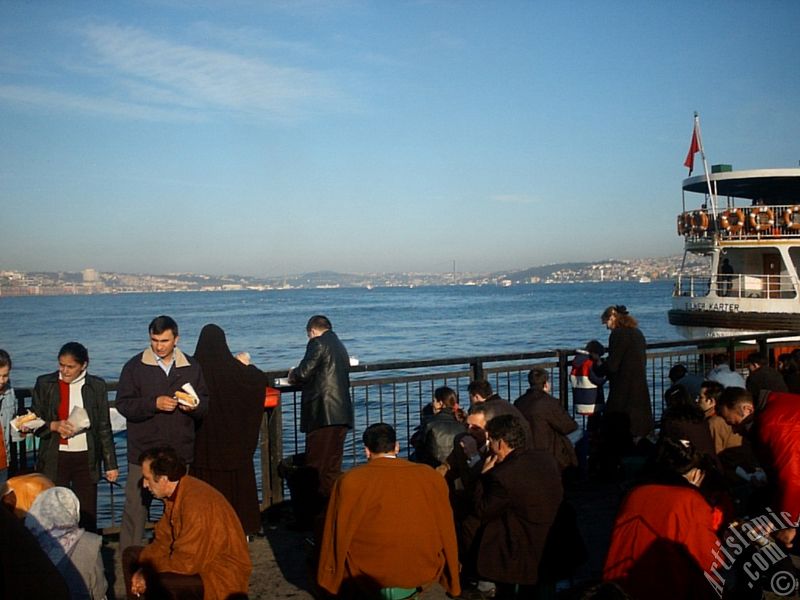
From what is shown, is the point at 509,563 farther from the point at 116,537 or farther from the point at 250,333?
the point at 250,333

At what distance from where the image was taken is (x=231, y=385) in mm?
6457

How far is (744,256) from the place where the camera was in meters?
29.0

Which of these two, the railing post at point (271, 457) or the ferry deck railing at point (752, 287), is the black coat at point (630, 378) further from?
the ferry deck railing at point (752, 287)

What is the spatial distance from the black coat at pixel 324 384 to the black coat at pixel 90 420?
1.62 meters

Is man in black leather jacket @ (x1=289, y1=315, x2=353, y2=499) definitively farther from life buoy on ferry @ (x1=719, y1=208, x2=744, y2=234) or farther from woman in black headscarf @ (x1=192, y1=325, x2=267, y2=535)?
life buoy on ferry @ (x1=719, y1=208, x2=744, y2=234)

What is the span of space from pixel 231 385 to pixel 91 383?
1.01m

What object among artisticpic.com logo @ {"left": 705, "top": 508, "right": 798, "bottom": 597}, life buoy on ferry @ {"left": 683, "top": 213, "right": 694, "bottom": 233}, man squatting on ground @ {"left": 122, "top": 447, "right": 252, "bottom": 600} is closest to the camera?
man squatting on ground @ {"left": 122, "top": 447, "right": 252, "bottom": 600}

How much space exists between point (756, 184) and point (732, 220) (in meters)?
4.43

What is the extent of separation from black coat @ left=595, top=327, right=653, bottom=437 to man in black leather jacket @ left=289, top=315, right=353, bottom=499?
126 inches

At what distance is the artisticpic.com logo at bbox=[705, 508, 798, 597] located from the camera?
4.66 m

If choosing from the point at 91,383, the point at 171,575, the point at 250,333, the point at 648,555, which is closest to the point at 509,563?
the point at 648,555

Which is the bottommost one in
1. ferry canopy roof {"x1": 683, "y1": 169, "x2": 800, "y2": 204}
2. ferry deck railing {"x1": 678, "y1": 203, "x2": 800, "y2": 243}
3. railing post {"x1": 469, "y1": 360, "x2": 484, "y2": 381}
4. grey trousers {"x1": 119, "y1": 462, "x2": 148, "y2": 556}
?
grey trousers {"x1": 119, "y1": 462, "x2": 148, "y2": 556}

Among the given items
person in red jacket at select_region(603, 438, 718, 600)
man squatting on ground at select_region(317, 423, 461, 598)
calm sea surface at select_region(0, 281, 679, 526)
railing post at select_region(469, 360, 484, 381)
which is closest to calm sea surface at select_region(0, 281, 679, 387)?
calm sea surface at select_region(0, 281, 679, 526)

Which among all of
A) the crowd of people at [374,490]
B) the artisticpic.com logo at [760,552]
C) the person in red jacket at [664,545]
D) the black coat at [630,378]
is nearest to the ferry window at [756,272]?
the black coat at [630,378]
